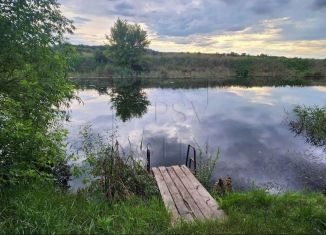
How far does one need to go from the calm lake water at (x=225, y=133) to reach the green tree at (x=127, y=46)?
138 feet

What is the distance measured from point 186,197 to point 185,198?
85 mm

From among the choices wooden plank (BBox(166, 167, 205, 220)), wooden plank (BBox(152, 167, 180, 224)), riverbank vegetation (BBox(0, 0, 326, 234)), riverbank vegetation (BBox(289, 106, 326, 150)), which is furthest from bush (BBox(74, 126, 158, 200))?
riverbank vegetation (BBox(289, 106, 326, 150))

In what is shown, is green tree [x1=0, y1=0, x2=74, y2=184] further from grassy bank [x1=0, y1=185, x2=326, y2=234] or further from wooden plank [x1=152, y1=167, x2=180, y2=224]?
wooden plank [x1=152, y1=167, x2=180, y2=224]

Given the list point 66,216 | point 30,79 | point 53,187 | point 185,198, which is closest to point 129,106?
point 30,79

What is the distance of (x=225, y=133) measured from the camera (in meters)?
22.0

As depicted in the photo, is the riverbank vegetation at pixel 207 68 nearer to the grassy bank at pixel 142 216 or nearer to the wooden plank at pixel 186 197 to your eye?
the wooden plank at pixel 186 197

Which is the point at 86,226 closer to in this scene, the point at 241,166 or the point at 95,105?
the point at 241,166

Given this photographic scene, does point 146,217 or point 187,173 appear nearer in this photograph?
point 146,217

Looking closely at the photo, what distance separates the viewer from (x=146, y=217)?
6812mm

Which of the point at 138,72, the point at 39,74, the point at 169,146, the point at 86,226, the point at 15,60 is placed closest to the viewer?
the point at 86,226

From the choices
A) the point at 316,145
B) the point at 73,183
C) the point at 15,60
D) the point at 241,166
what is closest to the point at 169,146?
the point at 241,166

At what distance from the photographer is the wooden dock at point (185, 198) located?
7148 mm

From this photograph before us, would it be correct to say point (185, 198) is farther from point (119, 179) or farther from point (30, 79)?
point (30, 79)

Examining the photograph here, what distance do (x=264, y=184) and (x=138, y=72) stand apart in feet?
231
